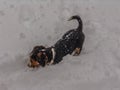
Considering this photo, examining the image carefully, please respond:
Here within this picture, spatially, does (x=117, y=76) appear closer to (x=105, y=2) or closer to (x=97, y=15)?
(x=97, y=15)

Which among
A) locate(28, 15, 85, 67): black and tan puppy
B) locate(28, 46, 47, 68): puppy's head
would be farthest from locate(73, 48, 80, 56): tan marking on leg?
locate(28, 46, 47, 68): puppy's head

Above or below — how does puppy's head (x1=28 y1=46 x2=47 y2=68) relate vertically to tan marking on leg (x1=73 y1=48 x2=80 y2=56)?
above

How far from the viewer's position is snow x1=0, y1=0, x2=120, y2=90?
3.71 m

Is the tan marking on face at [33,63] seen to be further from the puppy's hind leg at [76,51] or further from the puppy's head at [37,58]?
the puppy's hind leg at [76,51]

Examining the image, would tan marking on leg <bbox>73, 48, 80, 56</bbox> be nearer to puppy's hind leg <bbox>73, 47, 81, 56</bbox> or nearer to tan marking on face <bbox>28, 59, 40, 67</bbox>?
puppy's hind leg <bbox>73, 47, 81, 56</bbox>

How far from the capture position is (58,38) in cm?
426

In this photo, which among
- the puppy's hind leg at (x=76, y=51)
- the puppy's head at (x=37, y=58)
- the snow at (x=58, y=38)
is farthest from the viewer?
the puppy's hind leg at (x=76, y=51)

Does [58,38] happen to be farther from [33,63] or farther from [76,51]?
[33,63]

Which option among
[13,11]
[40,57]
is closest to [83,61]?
[40,57]

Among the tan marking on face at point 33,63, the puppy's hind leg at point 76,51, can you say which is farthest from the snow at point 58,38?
the tan marking on face at point 33,63

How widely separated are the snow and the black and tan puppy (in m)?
0.11

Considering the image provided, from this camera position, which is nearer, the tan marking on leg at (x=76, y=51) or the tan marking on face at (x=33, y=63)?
the tan marking on face at (x=33, y=63)

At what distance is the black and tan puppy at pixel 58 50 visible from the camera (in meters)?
3.56

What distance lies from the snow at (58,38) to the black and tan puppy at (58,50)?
107 millimetres
